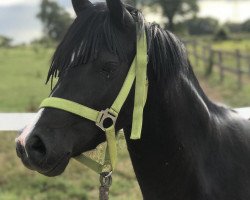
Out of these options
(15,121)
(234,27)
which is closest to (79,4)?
(15,121)

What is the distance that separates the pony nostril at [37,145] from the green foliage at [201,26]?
192ft

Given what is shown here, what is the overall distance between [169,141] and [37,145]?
0.65 meters

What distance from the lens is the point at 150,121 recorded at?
2182 mm

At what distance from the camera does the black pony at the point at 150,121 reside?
196 centimetres

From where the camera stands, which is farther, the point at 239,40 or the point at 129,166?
the point at 239,40

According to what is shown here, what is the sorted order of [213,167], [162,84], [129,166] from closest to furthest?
[162,84] → [213,167] → [129,166]

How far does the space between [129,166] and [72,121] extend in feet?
14.2

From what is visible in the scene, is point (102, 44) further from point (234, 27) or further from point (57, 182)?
point (234, 27)

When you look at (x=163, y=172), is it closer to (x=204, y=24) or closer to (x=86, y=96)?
(x=86, y=96)

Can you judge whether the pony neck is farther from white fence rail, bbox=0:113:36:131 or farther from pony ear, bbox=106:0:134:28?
white fence rail, bbox=0:113:36:131

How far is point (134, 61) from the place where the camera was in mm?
2092

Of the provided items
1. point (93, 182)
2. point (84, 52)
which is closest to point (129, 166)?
point (93, 182)

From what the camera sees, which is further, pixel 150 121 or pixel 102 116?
pixel 150 121

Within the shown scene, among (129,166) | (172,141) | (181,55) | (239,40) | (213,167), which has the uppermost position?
(181,55)
